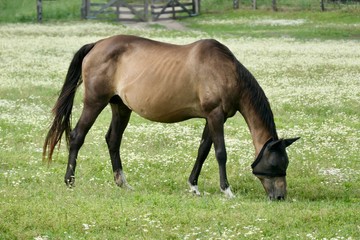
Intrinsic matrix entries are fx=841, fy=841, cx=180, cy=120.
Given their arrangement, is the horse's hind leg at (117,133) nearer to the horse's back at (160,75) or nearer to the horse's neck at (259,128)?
the horse's back at (160,75)

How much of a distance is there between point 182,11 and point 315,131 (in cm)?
4409

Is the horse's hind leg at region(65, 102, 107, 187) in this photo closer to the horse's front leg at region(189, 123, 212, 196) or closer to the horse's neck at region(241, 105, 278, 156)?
the horse's front leg at region(189, 123, 212, 196)

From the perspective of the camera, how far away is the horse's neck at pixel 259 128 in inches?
518

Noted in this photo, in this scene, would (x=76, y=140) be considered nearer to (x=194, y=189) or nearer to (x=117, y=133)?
(x=117, y=133)

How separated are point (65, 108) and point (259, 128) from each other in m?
3.59

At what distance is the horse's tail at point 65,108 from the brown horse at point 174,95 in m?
0.02

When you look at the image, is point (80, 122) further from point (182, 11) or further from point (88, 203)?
point (182, 11)

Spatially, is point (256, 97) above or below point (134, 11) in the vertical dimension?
above

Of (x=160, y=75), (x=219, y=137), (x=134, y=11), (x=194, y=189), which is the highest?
(x=160, y=75)

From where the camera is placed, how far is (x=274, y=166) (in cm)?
1284

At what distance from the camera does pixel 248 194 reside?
13.6 meters

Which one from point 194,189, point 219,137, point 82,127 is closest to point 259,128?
point 219,137

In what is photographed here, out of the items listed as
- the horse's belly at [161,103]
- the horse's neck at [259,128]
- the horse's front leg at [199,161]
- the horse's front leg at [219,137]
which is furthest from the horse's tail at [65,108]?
the horse's neck at [259,128]

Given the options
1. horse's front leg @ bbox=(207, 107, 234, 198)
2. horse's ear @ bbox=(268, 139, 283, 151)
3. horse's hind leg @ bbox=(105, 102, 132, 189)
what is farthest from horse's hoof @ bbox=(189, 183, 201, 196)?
horse's ear @ bbox=(268, 139, 283, 151)
